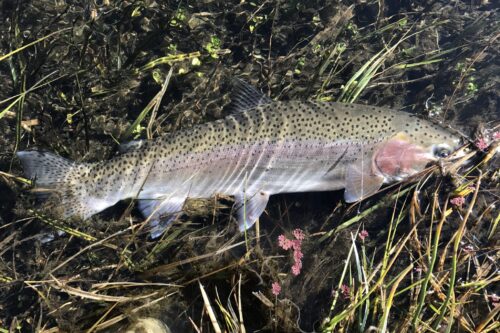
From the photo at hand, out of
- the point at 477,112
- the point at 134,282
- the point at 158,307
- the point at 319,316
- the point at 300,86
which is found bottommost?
the point at 319,316

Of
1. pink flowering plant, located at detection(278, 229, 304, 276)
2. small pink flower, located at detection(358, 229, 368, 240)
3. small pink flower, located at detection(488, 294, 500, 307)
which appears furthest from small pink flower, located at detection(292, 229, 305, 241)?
small pink flower, located at detection(488, 294, 500, 307)

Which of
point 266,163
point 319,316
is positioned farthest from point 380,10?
point 319,316

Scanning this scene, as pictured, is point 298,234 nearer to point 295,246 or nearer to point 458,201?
point 295,246

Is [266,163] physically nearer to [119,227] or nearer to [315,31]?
[119,227]

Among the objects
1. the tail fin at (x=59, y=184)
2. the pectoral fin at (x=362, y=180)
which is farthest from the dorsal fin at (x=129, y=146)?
the pectoral fin at (x=362, y=180)

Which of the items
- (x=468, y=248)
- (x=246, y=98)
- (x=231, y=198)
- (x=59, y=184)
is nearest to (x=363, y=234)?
(x=468, y=248)
